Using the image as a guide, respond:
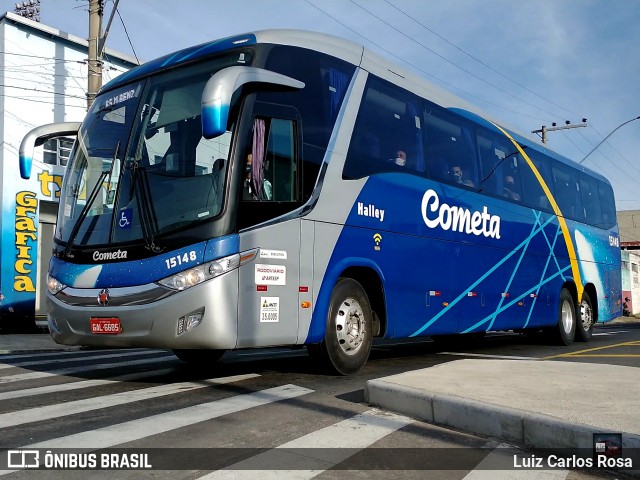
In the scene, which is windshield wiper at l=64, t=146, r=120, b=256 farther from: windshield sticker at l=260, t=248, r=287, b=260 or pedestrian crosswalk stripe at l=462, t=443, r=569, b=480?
pedestrian crosswalk stripe at l=462, t=443, r=569, b=480

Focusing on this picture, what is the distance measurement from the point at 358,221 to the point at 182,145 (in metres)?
2.32

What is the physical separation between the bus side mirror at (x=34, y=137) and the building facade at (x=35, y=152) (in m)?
10.1

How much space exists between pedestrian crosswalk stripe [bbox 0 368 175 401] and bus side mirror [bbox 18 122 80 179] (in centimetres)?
265

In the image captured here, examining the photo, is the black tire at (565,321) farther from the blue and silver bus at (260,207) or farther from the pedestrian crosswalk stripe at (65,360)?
the pedestrian crosswalk stripe at (65,360)

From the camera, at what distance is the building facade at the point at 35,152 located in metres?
16.7

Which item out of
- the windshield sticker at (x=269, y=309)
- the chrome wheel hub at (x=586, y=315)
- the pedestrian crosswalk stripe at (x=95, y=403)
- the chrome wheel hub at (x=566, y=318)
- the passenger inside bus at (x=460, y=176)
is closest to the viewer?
the pedestrian crosswalk stripe at (x=95, y=403)

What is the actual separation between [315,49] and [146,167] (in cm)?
239

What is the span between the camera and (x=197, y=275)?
5.72 m

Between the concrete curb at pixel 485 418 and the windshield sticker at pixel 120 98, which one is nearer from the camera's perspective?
the concrete curb at pixel 485 418

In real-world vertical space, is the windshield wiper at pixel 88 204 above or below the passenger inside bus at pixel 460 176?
below

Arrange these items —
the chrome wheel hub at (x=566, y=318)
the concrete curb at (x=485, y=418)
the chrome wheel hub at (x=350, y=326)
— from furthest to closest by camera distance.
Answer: the chrome wheel hub at (x=566, y=318) < the chrome wheel hub at (x=350, y=326) < the concrete curb at (x=485, y=418)

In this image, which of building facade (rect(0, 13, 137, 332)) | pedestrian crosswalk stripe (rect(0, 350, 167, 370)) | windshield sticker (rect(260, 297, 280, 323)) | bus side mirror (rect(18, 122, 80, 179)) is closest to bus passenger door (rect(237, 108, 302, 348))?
windshield sticker (rect(260, 297, 280, 323))

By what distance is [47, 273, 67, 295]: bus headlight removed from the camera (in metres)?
6.57

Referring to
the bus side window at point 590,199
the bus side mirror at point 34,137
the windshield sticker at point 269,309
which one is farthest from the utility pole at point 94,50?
the bus side window at point 590,199
